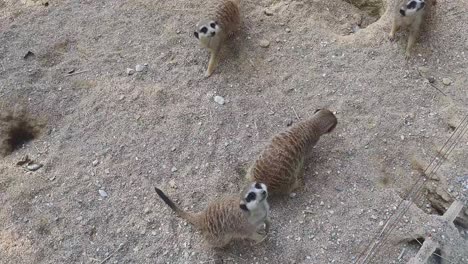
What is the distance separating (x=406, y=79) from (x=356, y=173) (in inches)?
27.6

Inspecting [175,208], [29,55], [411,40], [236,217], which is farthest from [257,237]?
[29,55]

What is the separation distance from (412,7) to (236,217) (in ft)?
5.11

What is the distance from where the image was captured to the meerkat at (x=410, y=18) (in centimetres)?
277

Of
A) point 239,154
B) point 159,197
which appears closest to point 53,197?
point 159,197

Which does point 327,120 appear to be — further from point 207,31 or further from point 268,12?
point 268,12

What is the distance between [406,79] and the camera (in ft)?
9.09

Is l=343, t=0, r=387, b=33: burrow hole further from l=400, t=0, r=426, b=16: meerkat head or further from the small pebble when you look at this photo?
the small pebble

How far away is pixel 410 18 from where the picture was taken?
281 centimetres

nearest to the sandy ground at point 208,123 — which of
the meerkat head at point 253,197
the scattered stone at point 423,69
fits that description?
the scattered stone at point 423,69

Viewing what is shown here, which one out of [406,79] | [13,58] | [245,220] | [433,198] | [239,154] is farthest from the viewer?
[13,58]

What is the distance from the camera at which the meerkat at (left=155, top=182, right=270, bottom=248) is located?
2074mm

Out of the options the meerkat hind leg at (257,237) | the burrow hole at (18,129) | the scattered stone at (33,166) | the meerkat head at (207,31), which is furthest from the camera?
the meerkat head at (207,31)

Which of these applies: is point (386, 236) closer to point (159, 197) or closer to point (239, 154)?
point (239, 154)

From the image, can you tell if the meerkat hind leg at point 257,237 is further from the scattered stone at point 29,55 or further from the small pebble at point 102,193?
the scattered stone at point 29,55
